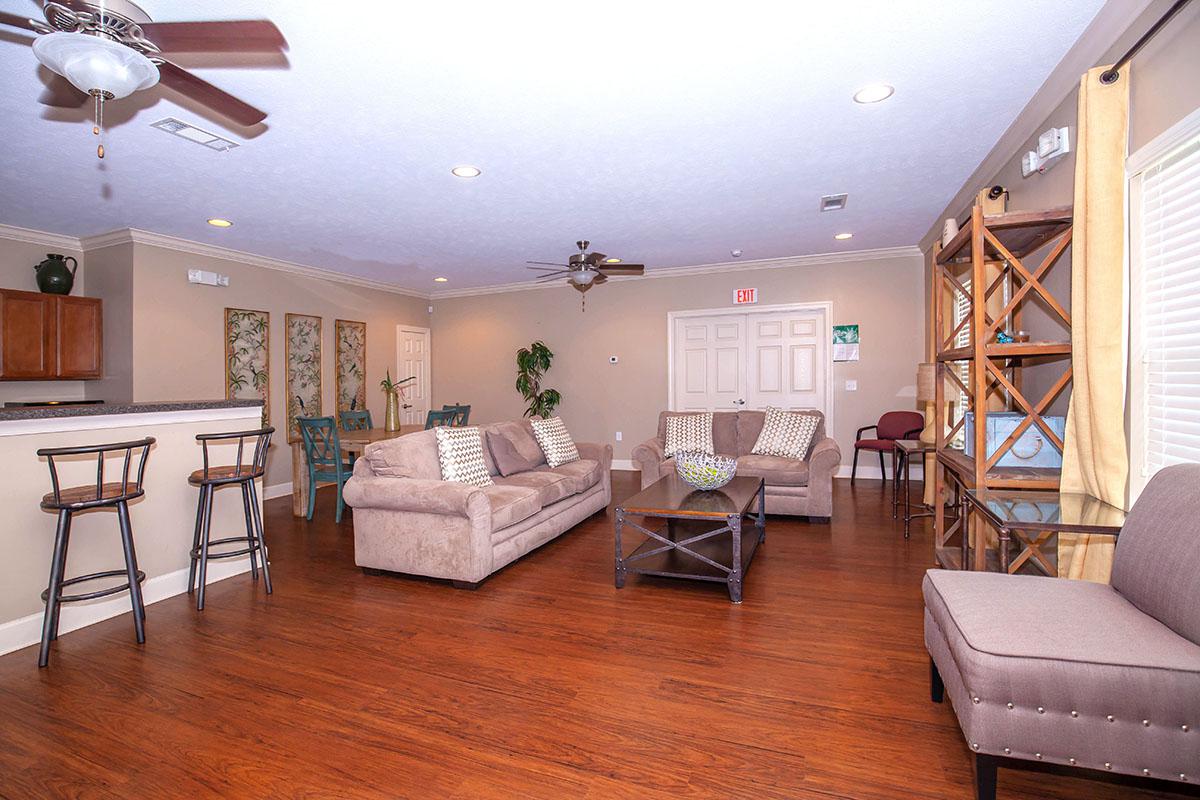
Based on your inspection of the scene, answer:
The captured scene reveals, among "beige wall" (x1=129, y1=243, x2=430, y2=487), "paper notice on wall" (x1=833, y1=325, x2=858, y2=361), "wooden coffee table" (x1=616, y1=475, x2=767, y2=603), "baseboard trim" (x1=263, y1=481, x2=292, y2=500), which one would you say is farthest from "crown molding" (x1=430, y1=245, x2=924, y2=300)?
"baseboard trim" (x1=263, y1=481, x2=292, y2=500)

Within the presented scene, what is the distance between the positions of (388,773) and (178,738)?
2.70 feet

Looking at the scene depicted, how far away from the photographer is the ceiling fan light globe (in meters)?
1.70

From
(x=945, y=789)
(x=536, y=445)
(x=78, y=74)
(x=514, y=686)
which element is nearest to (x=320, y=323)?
(x=536, y=445)

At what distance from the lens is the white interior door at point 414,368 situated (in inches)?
318

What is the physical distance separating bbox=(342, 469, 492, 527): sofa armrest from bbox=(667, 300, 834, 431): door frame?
14.4 ft

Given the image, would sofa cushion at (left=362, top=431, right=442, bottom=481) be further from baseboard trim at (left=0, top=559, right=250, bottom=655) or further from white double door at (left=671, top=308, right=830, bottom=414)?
white double door at (left=671, top=308, right=830, bottom=414)

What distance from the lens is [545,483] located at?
161 inches

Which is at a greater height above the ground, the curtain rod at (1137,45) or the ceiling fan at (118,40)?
the curtain rod at (1137,45)

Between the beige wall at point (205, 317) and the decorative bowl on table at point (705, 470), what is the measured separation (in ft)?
15.7

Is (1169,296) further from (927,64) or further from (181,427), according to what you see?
(181,427)

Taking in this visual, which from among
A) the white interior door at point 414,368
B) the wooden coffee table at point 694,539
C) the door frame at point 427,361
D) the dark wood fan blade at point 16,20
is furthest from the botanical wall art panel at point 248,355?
the dark wood fan blade at point 16,20

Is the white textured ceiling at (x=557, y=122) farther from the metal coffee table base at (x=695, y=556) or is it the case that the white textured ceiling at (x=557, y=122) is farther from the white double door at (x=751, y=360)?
the metal coffee table base at (x=695, y=556)

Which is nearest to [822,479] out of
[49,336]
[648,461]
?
[648,461]

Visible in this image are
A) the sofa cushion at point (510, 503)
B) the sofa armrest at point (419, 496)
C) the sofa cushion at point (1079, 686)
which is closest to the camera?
the sofa cushion at point (1079, 686)
